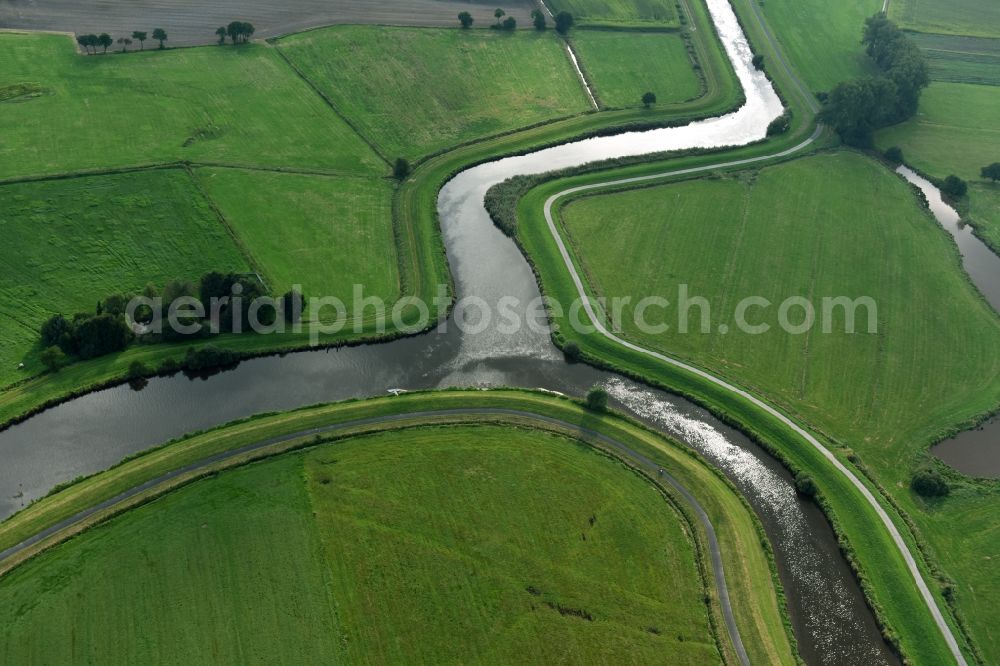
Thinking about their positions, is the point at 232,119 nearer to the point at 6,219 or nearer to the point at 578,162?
the point at 6,219

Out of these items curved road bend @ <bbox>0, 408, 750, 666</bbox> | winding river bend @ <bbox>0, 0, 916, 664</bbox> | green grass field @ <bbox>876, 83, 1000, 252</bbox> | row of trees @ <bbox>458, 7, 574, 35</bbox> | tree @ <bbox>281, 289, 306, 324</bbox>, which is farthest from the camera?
row of trees @ <bbox>458, 7, 574, 35</bbox>

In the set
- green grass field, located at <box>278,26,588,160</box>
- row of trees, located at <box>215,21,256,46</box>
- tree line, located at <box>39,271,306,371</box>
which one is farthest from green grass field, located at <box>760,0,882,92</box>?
tree line, located at <box>39,271,306,371</box>

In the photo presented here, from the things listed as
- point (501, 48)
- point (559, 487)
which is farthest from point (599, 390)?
point (501, 48)

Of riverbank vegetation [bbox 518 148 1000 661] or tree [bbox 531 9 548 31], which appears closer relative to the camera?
riverbank vegetation [bbox 518 148 1000 661]

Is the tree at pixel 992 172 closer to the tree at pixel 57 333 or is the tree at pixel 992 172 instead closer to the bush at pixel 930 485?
the bush at pixel 930 485

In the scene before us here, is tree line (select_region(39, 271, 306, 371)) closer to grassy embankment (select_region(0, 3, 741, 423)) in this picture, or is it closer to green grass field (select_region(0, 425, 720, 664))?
grassy embankment (select_region(0, 3, 741, 423))

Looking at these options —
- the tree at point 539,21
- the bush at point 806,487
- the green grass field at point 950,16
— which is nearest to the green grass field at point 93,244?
the bush at point 806,487
